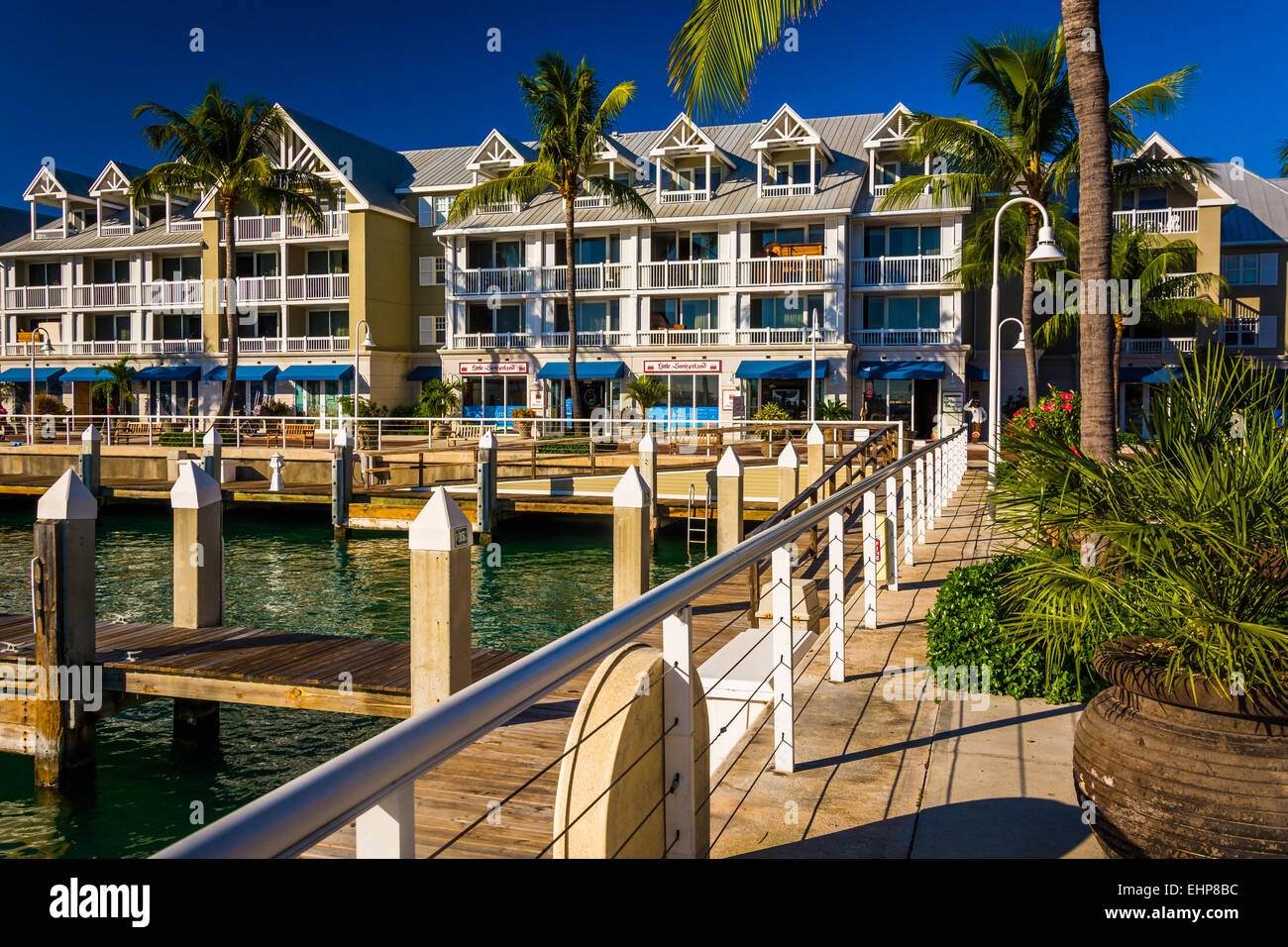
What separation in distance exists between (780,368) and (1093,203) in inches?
1235

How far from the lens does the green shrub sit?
5805mm

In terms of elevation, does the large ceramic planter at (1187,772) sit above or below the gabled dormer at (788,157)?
below

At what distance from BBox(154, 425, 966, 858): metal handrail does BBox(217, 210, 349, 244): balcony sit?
46732 millimetres

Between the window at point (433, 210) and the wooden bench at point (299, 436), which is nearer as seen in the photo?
the wooden bench at point (299, 436)

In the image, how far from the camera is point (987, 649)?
6.03 meters

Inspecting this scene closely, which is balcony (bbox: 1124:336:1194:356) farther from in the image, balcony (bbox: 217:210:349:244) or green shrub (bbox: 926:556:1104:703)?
green shrub (bbox: 926:556:1104:703)

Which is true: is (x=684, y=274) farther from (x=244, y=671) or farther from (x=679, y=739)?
(x=679, y=739)

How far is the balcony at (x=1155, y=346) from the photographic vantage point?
4144 centimetres

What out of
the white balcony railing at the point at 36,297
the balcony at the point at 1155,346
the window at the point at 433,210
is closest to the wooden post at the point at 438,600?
the balcony at the point at 1155,346

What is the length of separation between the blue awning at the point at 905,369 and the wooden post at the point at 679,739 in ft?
121

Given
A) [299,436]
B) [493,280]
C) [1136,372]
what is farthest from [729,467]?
[1136,372]

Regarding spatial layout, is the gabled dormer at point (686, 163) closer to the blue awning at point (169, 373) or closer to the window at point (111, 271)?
the blue awning at point (169, 373)

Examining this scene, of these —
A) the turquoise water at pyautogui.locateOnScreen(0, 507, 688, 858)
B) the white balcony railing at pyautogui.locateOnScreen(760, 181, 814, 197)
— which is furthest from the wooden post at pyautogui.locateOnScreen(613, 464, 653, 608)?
the white balcony railing at pyautogui.locateOnScreen(760, 181, 814, 197)

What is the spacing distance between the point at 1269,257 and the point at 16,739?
49146 millimetres
